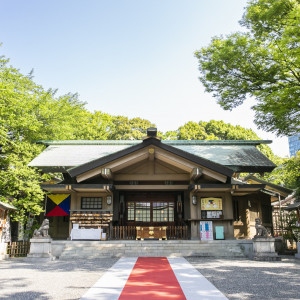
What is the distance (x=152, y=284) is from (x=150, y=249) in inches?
227

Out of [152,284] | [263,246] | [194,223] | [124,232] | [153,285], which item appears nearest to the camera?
[153,285]

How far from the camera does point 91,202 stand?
1498 cm

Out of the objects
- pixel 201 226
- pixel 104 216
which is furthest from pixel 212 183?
pixel 104 216

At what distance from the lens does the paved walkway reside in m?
5.38

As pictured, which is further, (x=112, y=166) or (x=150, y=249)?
(x=112, y=166)

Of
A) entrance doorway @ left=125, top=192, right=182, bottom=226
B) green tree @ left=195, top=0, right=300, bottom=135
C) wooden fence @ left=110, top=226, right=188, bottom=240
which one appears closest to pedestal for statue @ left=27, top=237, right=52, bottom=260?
wooden fence @ left=110, top=226, right=188, bottom=240

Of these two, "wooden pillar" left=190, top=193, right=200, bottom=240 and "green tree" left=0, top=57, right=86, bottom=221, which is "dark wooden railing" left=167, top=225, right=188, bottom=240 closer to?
"wooden pillar" left=190, top=193, right=200, bottom=240

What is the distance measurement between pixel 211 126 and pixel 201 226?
2887 centimetres

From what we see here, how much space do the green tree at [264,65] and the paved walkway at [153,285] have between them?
28.8 feet

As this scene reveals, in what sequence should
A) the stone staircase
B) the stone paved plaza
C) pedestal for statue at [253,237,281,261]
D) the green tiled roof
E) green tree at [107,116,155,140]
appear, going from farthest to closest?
green tree at [107,116,155,140] → the green tiled roof → the stone staircase → pedestal for statue at [253,237,281,261] → the stone paved plaza

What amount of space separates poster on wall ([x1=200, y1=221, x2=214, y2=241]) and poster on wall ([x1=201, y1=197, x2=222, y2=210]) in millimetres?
817

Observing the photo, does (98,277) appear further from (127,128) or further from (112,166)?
(127,128)

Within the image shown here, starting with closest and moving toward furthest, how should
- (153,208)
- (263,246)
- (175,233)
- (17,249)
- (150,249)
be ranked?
(263,246), (150,249), (17,249), (175,233), (153,208)

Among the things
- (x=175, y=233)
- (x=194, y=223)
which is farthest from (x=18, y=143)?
(x=194, y=223)
